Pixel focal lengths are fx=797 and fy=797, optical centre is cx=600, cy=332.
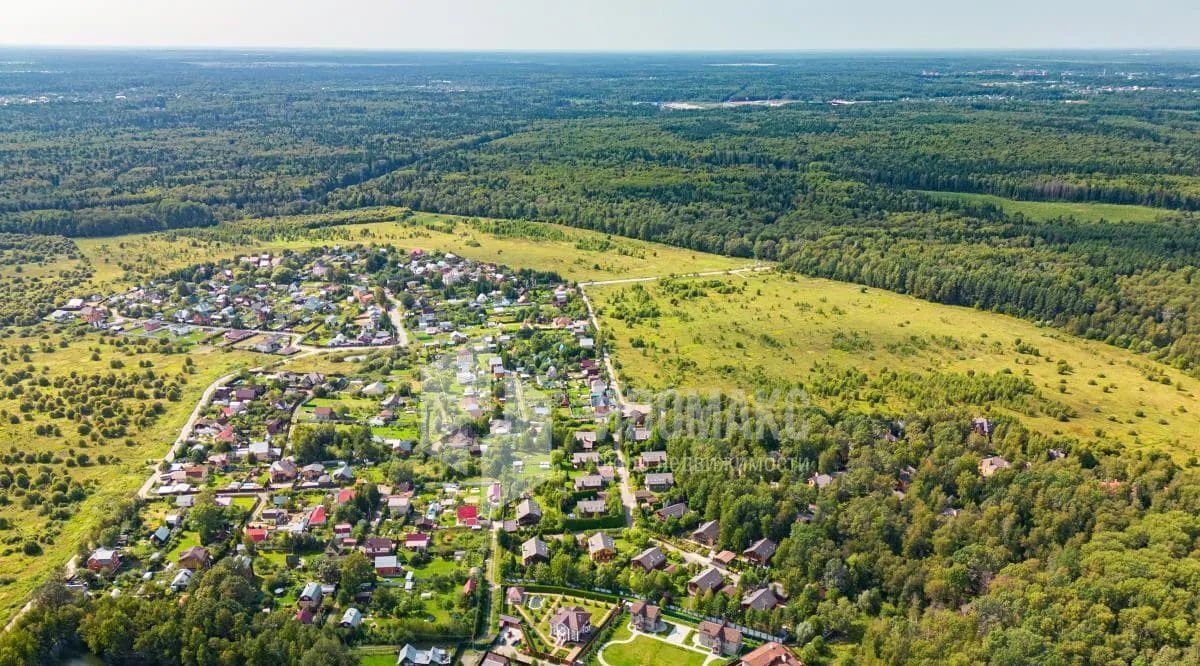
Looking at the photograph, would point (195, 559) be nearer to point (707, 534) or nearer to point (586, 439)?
point (586, 439)

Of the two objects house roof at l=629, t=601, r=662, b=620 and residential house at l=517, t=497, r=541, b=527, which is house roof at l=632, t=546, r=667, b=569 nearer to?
house roof at l=629, t=601, r=662, b=620

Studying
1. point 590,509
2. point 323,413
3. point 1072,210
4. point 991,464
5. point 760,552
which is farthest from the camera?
point 1072,210

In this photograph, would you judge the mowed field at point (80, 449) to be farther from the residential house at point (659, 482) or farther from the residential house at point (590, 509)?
the residential house at point (659, 482)

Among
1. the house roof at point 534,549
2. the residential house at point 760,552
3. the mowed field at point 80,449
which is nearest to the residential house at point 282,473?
the mowed field at point 80,449

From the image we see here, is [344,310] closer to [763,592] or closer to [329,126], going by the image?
[763,592]

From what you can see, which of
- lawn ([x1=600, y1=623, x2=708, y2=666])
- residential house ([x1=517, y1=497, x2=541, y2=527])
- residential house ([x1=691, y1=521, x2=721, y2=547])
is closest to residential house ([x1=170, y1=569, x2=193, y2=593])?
residential house ([x1=517, y1=497, x2=541, y2=527])

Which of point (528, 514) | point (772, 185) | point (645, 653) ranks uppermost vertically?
point (772, 185)

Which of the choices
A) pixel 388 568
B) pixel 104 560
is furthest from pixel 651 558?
pixel 104 560
